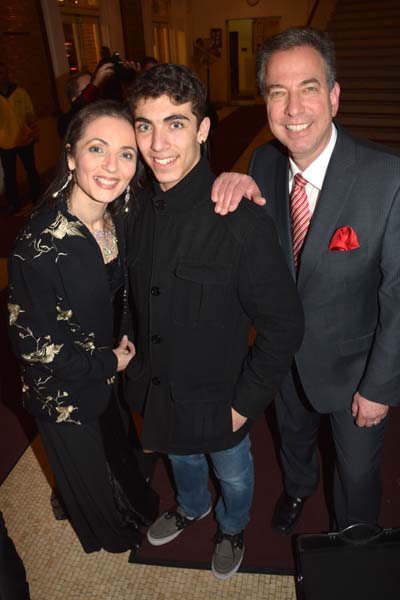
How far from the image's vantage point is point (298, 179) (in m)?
1.50

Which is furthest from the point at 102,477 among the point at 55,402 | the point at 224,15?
the point at 224,15

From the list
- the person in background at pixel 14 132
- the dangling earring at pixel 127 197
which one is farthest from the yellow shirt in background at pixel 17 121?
the dangling earring at pixel 127 197

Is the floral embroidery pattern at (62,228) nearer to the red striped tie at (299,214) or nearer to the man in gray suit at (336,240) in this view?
the man in gray suit at (336,240)

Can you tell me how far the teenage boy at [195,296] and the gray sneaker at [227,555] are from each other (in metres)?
0.46

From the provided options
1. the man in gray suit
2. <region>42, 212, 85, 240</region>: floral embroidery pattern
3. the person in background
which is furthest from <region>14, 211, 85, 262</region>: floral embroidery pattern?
the person in background

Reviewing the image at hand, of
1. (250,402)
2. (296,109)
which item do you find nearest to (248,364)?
(250,402)

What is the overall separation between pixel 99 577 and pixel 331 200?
68.2 inches

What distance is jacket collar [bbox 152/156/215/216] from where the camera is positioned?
131 centimetres

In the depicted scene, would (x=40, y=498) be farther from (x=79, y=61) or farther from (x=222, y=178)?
(x=79, y=61)

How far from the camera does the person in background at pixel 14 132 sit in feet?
17.9

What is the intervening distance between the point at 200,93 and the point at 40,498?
6.51 ft

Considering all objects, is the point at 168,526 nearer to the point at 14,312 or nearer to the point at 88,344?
the point at 88,344

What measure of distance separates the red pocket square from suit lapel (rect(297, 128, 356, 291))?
0.07 ft

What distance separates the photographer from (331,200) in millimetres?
1371
